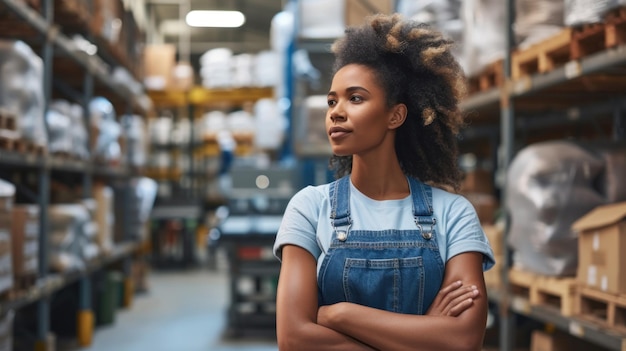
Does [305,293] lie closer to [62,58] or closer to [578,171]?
[578,171]

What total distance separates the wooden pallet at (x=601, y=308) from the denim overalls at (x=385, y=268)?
1942mm

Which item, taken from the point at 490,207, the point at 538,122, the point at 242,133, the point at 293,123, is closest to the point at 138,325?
the point at 293,123

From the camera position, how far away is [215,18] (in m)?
18.9

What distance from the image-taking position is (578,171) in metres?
4.03

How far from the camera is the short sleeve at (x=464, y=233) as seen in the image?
1.92 m

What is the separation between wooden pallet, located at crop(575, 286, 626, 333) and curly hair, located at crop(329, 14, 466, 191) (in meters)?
1.75

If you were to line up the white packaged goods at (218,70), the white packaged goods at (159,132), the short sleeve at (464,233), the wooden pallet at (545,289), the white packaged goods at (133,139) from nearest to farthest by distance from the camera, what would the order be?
the short sleeve at (464,233)
the wooden pallet at (545,289)
the white packaged goods at (133,139)
the white packaged goods at (218,70)
the white packaged goods at (159,132)

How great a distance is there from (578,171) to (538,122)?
6.57 feet

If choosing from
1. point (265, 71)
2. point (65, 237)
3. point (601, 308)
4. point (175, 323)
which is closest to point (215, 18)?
point (265, 71)

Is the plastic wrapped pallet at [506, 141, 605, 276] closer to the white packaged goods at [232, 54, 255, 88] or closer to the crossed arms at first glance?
the crossed arms

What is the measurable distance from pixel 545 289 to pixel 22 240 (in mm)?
3202

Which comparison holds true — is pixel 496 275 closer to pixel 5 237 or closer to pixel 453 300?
pixel 5 237

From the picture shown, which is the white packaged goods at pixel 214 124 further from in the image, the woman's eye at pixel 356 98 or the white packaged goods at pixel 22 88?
the woman's eye at pixel 356 98

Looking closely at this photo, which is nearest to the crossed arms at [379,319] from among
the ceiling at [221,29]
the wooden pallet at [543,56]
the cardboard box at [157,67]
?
the wooden pallet at [543,56]
